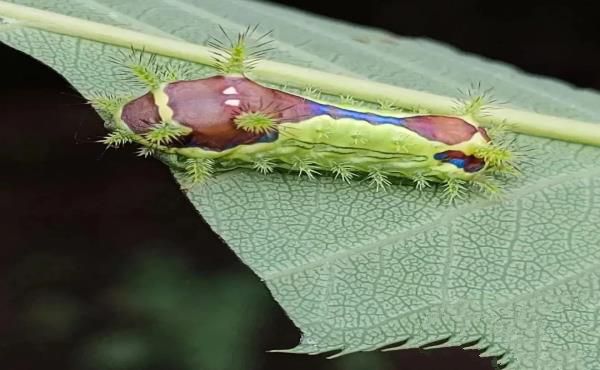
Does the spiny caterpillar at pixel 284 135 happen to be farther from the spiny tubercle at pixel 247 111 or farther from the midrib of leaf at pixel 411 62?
the midrib of leaf at pixel 411 62

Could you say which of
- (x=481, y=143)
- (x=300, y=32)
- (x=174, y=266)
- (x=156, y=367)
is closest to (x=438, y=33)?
(x=174, y=266)

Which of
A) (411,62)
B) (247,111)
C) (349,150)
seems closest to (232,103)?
(247,111)

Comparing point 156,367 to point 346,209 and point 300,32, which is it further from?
point 346,209

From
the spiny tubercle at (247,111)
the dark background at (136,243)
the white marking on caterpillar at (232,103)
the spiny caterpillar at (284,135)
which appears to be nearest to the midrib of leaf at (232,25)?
the spiny caterpillar at (284,135)

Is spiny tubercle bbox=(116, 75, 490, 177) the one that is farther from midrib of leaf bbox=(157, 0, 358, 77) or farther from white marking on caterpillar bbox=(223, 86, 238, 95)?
midrib of leaf bbox=(157, 0, 358, 77)

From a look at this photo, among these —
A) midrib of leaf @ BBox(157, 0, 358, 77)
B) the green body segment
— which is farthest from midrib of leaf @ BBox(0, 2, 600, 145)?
the green body segment

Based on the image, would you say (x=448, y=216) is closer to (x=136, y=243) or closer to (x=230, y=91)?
(x=230, y=91)

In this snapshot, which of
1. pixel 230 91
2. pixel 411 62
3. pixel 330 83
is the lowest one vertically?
pixel 230 91
